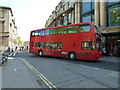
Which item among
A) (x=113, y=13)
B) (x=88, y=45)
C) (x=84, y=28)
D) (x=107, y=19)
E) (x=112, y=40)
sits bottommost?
(x=88, y=45)

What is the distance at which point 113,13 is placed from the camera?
61.7 feet

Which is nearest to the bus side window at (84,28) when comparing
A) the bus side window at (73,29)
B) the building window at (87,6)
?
→ the bus side window at (73,29)

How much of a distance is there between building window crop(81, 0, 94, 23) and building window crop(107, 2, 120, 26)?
381 cm

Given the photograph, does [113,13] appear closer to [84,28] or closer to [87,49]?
[84,28]

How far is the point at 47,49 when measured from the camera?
54.9 ft

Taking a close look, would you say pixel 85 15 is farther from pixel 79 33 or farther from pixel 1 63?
pixel 1 63

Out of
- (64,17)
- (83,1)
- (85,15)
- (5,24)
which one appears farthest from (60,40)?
(5,24)

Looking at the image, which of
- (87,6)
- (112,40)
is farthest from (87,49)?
(87,6)

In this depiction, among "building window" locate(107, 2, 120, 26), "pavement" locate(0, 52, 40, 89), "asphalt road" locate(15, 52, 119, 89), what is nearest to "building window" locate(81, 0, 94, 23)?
"building window" locate(107, 2, 120, 26)

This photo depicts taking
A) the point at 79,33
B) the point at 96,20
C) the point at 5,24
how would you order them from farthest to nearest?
the point at 5,24 < the point at 96,20 < the point at 79,33

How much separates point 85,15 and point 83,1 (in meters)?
3.65

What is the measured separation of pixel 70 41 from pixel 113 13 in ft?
32.5

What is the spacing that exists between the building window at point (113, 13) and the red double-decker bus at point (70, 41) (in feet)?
20.8

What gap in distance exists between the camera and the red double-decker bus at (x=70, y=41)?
1244 centimetres
